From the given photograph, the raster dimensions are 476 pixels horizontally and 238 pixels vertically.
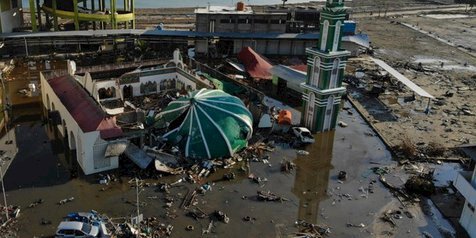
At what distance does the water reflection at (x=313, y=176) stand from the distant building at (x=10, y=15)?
4123cm

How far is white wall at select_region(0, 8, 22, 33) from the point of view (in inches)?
2115

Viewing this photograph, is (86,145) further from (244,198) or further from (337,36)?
(337,36)

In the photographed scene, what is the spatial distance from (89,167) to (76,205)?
3.27 m

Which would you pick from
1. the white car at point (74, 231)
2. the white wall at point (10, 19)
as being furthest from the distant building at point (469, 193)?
the white wall at point (10, 19)

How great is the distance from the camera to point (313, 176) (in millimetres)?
29438

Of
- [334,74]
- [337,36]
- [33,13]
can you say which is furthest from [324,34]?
[33,13]

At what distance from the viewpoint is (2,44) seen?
163 feet

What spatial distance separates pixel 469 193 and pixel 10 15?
179ft

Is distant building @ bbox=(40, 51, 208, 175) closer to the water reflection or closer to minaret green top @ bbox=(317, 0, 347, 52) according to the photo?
minaret green top @ bbox=(317, 0, 347, 52)

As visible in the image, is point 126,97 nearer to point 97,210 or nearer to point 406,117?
point 97,210

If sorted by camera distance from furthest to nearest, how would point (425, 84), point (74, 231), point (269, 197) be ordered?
point (425, 84)
point (269, 197)
point (74, 231)

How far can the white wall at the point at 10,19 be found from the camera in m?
53.7

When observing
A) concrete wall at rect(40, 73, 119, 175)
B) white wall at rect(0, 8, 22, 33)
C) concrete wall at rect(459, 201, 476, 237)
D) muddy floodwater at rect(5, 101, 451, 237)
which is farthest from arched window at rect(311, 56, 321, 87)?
white wall at rect(0, 8, 22, 33)

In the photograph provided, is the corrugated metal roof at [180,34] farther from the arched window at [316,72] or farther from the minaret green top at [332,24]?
the minaret green top at [332,24]
